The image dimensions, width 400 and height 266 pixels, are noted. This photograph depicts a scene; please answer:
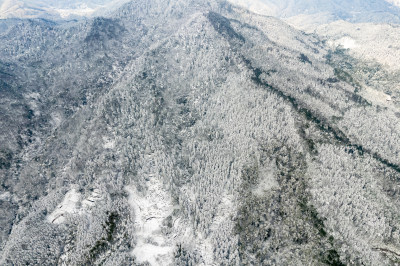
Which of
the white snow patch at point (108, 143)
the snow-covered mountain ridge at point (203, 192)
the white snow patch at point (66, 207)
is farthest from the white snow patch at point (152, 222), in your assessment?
the white snow patch at point (108, 143)

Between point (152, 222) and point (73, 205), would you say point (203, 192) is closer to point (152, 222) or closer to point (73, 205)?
point (152, 222)

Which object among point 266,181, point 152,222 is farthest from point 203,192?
point 266,181

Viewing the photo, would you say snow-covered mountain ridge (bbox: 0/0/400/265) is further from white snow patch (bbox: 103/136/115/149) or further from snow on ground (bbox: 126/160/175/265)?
white snow patch (bbox: 103/136/115/149)

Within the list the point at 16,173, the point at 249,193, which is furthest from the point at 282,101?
the point at 16,173

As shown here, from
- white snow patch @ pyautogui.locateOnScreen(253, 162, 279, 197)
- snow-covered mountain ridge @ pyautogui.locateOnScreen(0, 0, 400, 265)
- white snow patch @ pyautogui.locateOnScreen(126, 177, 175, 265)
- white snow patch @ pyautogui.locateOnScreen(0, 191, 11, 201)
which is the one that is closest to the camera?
snow-covered mountain ridge @ pyautogui.locateOnScreen(0, 0, 400, 265)

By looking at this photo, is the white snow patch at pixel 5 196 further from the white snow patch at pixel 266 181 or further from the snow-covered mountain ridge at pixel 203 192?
the white snow patch at pixel 266 181

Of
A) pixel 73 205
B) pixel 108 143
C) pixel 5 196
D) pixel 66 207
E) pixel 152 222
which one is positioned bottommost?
pixel 5 196

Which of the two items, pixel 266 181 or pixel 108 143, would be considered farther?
pixel 108 143

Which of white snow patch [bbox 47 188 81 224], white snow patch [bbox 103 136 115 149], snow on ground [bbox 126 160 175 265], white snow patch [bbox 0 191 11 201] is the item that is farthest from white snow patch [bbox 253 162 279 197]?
white snow patch [bbox 0 191 11 201]
